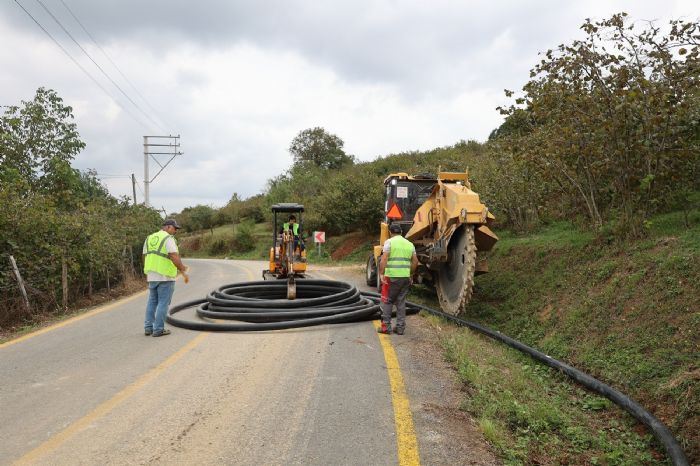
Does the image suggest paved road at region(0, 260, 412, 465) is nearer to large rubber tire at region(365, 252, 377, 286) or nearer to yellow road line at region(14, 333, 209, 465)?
yellow road line at region(14, 333, 209, 465)

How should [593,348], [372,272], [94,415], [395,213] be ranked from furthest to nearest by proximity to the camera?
[372,272]
[395,213]
[593,348]
[94,415]

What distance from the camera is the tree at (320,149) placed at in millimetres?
55375

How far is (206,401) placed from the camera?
4.26 metres

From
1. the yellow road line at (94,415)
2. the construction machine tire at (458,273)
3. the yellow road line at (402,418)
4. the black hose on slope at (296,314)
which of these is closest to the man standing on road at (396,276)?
the black hose on slope at (296,314)

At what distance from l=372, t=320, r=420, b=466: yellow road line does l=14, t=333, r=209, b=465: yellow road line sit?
8.06 ft

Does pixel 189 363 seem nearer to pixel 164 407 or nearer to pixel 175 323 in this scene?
pixel 164 407

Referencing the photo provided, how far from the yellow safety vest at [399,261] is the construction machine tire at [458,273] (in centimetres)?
161

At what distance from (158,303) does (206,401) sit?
342 cm

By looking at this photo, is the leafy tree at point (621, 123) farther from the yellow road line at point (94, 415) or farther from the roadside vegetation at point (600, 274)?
the yellow road line at point (94, 415)

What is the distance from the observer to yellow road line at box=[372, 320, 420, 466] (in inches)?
126

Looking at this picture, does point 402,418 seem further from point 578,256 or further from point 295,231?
point 295,231

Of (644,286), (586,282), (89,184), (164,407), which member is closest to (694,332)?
(644,286)

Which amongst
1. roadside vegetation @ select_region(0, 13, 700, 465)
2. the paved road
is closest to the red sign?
roadside vegetation @ select_region(0, 13, 700, 465)

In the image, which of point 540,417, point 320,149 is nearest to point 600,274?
point 540,417
